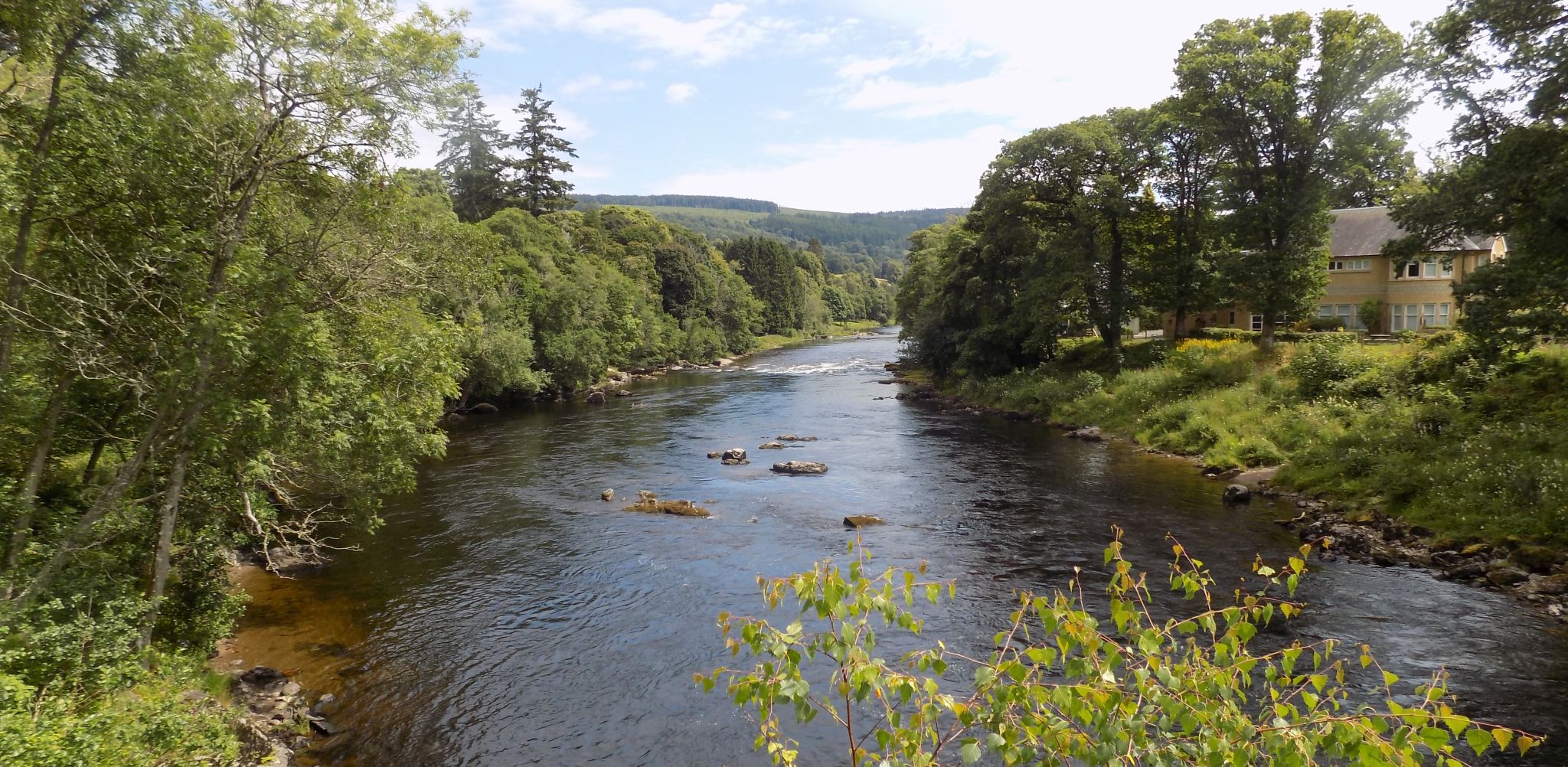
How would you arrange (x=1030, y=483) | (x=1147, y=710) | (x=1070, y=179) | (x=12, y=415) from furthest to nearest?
(x=1070, y=179), (x=1030, y=483), (x=12, y=415), (x=1147, y=710)

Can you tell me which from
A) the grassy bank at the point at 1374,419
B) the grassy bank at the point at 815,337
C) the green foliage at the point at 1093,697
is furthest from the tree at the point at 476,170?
the green foliage at the point at 1093,697

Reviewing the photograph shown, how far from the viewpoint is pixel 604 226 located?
94312mm

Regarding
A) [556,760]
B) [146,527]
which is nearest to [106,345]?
[146,527]

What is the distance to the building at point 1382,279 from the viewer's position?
41.2 metres

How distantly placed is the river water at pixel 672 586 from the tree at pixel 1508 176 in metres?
7.27

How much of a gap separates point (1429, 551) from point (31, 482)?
26391 mm

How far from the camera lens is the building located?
135ft

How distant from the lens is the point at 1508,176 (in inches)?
725

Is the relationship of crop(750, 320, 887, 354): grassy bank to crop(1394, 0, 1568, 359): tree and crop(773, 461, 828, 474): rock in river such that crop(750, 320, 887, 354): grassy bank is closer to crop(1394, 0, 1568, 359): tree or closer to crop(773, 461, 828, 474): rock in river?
crop(773, 461, 828, 474): rock in river

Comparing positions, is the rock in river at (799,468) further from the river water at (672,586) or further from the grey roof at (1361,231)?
the grey roof at (1361,231)

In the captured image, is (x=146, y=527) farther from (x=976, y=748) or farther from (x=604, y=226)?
(x=604, y=226)

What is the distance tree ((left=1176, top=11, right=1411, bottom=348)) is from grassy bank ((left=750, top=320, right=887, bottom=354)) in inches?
2727

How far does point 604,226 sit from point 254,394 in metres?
85.8

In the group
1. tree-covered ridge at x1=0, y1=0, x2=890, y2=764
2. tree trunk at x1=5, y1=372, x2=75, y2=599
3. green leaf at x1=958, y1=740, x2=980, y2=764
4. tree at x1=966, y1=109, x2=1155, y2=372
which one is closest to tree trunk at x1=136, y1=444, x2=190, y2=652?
tree-covered ridge at x1=0, y1=0, x2=890, y2=764
